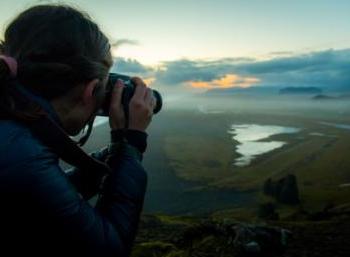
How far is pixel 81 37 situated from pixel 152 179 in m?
153

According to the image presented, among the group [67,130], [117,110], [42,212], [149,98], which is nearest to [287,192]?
[149,98]

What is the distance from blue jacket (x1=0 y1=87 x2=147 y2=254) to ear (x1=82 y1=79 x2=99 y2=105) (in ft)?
0.67

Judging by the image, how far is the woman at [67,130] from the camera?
1.94 metres

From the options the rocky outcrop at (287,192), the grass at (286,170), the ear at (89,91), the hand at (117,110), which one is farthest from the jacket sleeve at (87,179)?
the rocky outcrop at (287,192)

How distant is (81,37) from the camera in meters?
2.22

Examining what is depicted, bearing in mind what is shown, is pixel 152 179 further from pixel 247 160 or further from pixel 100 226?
pixel 100 226

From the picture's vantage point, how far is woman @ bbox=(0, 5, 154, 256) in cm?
194

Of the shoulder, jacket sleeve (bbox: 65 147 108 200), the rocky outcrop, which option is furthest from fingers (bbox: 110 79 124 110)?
the rocky outcrop

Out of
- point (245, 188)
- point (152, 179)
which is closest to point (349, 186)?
point (245, 188)

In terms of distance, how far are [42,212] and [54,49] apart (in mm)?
685

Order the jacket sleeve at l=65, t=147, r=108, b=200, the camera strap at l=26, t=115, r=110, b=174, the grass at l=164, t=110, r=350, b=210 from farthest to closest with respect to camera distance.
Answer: the grass at l=164, t=110, r=350, b=210, the jacket sleeve at l=65, t=147, r=108, b=200, the camera strap at l=26, t=115, r=110, b=174

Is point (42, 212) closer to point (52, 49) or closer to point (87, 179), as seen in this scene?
point (52, 49)

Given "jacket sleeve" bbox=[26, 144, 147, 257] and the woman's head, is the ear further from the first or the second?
"jacket sleeve" bbox=[26, 144, 147, 257]

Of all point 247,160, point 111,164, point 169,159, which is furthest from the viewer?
point 169,159
